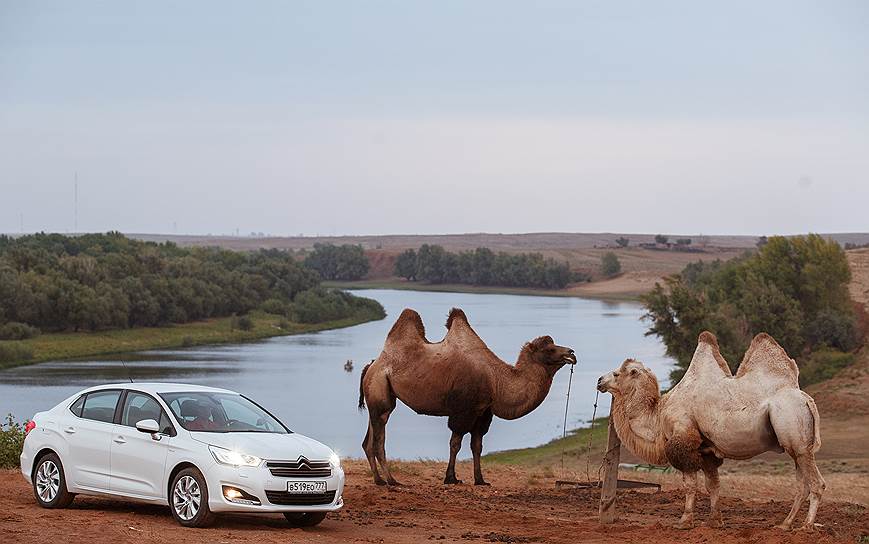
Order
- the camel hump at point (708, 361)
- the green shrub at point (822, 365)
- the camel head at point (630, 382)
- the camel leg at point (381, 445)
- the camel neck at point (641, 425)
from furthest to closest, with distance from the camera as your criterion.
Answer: the green shrub at point (822, 365) → the camel leg at point (381, 445) → the camel head at point (630, 382) → the camel neck at point (641, 425) → the camel hump at point (708, 361)

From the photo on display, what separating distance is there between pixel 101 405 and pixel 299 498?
2471 millimetres

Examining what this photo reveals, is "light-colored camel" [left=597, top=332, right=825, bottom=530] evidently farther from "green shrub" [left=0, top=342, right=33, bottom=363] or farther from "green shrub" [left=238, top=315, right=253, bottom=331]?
"green shrub" [left=238, top=315, right=253, bottom=331]

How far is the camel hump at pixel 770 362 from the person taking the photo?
1253 centimetres

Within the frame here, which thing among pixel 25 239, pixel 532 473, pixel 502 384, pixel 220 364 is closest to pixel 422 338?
pixel 502 384

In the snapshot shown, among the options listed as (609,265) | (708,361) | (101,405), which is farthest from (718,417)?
(609,265)

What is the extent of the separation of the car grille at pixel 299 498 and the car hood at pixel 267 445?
1.13 feet

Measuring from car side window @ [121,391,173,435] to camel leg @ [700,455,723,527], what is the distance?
5788 mm

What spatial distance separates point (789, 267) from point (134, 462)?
55710 millimetres

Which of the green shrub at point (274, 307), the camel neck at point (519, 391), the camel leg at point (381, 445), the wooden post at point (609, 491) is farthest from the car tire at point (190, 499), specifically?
the green shrub at point (274, 307)

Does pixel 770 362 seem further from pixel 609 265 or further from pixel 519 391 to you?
pixel 609 265

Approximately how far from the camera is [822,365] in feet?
184

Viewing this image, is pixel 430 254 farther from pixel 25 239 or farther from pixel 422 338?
pixel 422 338

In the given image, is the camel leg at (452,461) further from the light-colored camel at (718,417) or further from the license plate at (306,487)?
the license plate at (306,487)

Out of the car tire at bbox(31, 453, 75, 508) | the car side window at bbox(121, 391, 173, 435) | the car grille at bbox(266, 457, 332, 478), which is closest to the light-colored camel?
the car grille at bbox(266, 457, 332, 478)
